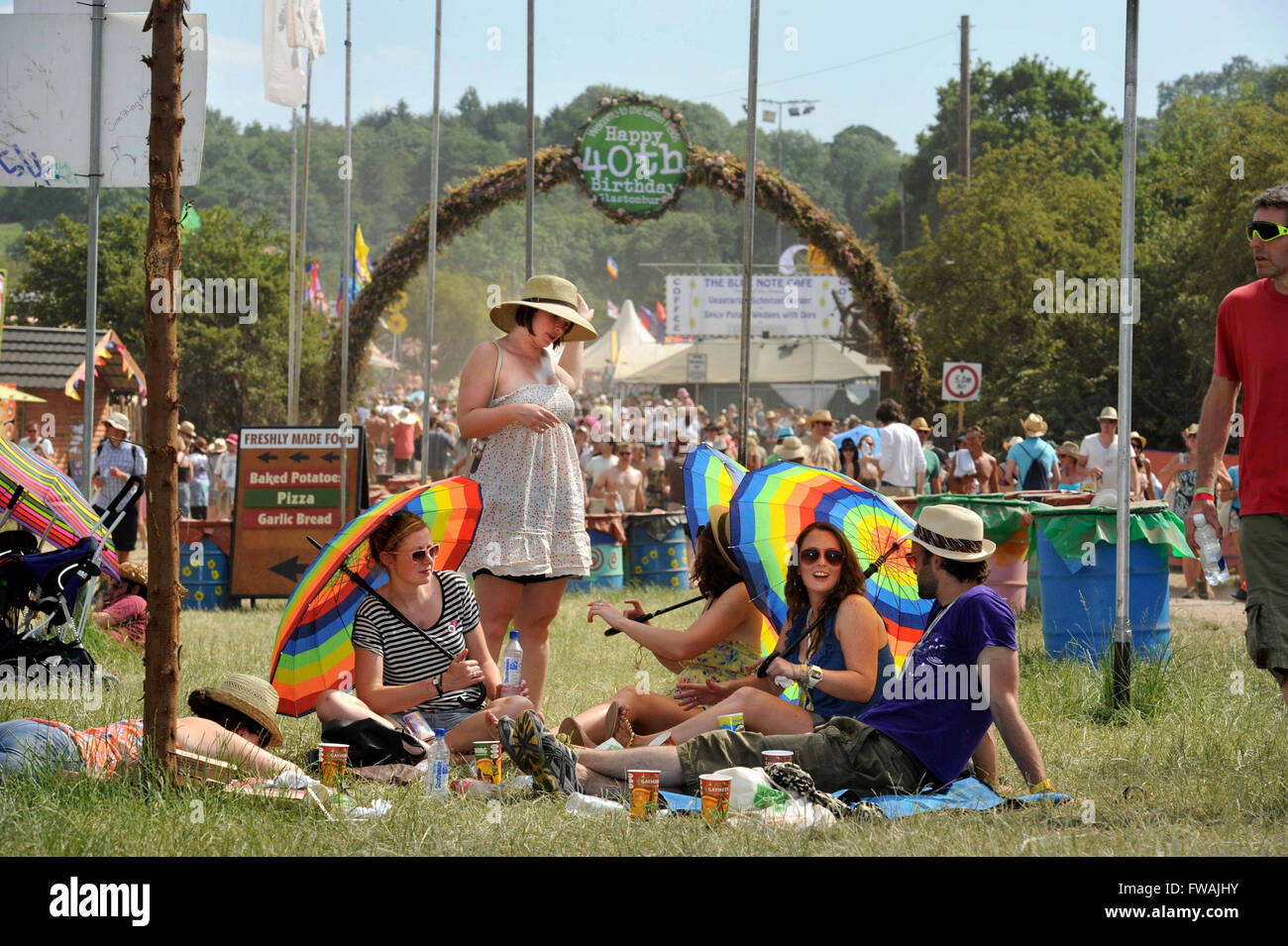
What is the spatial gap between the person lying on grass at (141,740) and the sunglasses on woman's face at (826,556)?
2.07m

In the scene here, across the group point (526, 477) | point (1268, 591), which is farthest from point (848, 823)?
point (526, 477)

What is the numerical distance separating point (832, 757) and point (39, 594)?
4227mm

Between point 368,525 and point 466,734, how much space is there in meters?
0.93

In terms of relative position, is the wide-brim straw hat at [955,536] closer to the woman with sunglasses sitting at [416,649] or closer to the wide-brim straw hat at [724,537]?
the wide-brim straw hat at [724,537]

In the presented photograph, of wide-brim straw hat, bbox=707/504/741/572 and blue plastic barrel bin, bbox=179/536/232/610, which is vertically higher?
wide-brim straw hat, bbox=707/504/741/572

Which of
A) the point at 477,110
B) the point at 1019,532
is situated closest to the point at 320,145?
the point at 477,110

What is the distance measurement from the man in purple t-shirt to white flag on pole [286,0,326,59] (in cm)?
1434

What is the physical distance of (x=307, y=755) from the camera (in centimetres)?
581

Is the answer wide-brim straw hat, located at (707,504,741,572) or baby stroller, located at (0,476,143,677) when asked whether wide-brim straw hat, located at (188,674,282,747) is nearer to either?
baby stroller, located at (0,476,143,677)

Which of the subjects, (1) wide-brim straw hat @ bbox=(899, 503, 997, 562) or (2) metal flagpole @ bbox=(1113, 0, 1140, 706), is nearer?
(1) wide-brim straw hat @ bbox=(899, 503, 997, 562)

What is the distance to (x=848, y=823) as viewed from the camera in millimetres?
4734

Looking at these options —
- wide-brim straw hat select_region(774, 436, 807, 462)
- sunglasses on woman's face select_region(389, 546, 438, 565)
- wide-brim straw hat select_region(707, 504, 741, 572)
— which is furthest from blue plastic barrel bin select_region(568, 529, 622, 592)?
sunglasses on woman's face select_region(389, 546, 438, 565)

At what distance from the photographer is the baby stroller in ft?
23.5
